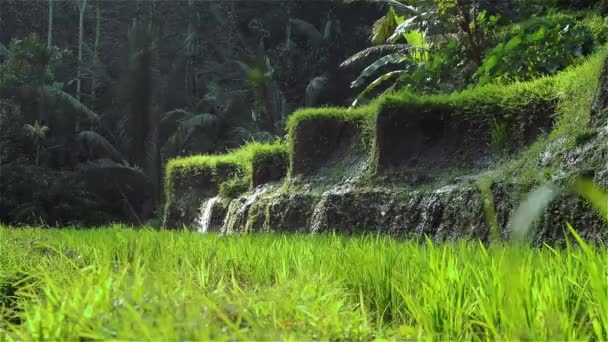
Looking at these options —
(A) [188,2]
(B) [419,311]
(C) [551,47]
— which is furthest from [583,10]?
(A) [188,2]

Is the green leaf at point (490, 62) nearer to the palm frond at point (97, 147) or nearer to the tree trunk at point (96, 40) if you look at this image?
the palm frond at point (97, 147)

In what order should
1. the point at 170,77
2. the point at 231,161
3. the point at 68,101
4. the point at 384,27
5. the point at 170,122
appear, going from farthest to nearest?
1. the point at 170,77
2. the point at 170,122
3. the point at 68,101
4. the point at 384,27
5. the point at 231,161

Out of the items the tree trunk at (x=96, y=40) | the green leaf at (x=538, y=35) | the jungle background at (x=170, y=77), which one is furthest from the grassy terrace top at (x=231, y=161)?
the tree trunk at (x=96, y=40)

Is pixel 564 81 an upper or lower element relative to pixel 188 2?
lower

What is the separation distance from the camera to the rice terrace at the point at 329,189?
1.97 metres

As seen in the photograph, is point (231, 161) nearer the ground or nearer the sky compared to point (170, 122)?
nearer the sky

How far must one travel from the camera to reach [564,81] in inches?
273

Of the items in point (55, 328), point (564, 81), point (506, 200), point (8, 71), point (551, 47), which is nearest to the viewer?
point (55, 328)

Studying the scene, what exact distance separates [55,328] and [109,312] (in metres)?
0.14

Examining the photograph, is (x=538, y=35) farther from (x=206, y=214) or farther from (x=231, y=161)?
(x=206, y=214)

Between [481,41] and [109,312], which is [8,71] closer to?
[481,41]

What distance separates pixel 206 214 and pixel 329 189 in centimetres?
397

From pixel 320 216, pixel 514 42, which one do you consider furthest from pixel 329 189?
pixel 514 42

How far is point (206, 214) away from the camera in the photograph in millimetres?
12461
